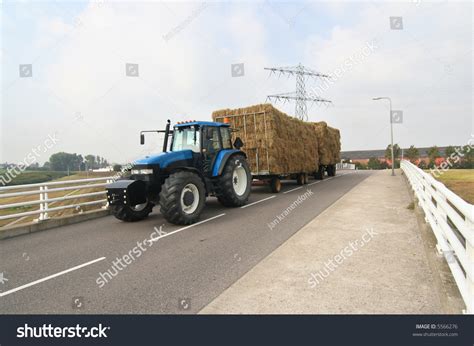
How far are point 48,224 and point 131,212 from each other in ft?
7.29

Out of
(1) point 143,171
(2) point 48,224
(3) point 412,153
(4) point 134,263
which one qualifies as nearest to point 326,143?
(1) point 143,171

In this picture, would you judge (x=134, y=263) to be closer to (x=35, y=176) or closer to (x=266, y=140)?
(x=35, y=176)

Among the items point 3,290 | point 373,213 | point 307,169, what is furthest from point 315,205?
point 3,290

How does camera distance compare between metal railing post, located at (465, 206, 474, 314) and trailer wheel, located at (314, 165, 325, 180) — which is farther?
trailer wheel, located at (314, 165, 325, 180)

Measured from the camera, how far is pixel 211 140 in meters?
8.88

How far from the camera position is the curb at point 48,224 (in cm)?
675

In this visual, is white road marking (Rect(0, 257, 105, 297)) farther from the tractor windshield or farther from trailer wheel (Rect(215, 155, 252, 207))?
trailer wheel (Rect(215, 155, 252, 207))

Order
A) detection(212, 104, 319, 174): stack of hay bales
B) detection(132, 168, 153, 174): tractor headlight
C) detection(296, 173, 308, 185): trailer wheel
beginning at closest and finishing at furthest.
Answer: detection(132, 168, 153, 174): tractor headlight → detection(212, 104, 319, 174): stack of hay bales → detection(296, 173, 308, 185): trailer wheel

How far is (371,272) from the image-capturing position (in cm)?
397

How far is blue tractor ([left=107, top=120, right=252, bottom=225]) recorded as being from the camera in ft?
22.2

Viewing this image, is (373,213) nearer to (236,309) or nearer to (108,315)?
(236,309)

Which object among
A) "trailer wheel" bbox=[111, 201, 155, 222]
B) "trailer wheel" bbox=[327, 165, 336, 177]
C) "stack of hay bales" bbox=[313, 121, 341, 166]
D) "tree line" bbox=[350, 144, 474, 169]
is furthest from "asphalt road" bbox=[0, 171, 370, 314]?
"tree line" bbox=[350, 144, 474, 169]

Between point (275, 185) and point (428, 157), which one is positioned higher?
point (428, 157)
